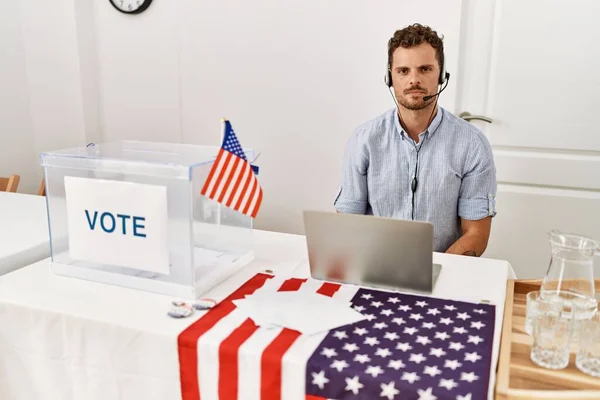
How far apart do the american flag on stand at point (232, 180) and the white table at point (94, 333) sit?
0.64 feet

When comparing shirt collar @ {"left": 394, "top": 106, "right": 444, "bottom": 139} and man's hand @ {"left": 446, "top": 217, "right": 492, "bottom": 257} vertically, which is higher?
shirt collar @ {"left": 394, "top": 106, "right": 444, "bottom": 139}

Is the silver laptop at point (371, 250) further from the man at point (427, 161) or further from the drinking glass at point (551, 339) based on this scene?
the man at point (427, 161)

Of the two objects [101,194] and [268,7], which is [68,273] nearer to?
[101,194]

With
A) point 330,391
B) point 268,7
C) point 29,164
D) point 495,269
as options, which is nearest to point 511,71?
point 268,7

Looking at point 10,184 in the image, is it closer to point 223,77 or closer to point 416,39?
point 223,77

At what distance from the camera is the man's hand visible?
184 cm

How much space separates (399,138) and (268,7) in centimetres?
120

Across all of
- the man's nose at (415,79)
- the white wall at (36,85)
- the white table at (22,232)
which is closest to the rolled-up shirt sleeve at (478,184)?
the man's nose at (415,79)

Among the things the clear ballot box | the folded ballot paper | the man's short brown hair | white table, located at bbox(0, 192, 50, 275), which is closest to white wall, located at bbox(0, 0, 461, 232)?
the man's short brown hair

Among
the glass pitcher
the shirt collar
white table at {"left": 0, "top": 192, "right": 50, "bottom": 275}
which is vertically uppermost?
the shirt collar

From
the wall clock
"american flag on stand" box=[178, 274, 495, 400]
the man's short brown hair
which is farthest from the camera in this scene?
the wall clock

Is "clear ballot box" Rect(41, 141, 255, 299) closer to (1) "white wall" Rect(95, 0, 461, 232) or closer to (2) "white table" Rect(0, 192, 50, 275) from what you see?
(2) "white table" Rect(0, 192, 50, 275)

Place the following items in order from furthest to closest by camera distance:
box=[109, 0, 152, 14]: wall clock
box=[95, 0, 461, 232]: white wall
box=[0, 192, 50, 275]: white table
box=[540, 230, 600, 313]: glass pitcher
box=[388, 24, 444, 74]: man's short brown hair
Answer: box=[109, 0, 152, 14]: wall clock, box=[95, 0, 461, 232]: white wall, box=[388, 24, 444, 74]: man's short brown hair, box=[0, 192, 50, 275]: white table, box=[540, 230, 600, 313]: glass pitcher

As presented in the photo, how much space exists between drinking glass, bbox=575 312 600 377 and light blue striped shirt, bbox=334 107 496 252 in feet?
2.93
